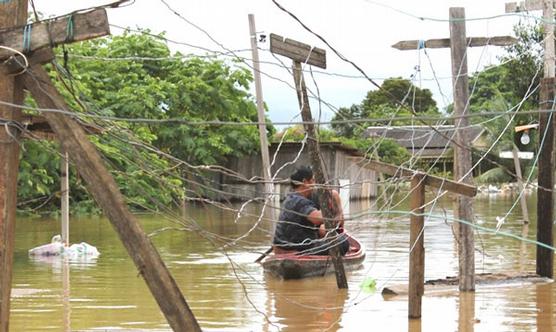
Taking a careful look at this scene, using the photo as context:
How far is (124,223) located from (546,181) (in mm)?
7781

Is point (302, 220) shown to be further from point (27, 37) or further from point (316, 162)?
point (27, 37)

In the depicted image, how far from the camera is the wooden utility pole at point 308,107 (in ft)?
39.0

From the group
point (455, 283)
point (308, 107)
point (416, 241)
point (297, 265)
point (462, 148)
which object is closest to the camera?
point (416, 241)

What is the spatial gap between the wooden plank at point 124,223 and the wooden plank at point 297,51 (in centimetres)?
601

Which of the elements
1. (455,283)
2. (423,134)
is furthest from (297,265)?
(423,134)

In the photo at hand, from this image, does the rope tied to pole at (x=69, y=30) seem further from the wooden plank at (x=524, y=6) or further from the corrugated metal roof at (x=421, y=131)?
the wooden plank at (x=524, y=6)

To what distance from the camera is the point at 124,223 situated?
19.3ft

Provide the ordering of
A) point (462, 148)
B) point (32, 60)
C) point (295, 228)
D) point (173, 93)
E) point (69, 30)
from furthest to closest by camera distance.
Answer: point (173, 93)
point (295, 228)
point (462, 148)
point (32, 60)
point (69, 30)

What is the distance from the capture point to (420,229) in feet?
32.2

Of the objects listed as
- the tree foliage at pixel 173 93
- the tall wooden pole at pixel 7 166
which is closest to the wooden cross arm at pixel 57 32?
the tall wooden pole at pixel 7 166

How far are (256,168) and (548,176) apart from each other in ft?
90.1

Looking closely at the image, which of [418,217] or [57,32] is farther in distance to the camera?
[418,217]

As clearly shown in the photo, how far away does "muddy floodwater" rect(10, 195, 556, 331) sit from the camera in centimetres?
984

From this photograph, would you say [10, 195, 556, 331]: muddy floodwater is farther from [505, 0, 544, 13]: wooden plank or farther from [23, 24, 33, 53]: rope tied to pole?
[505, 0, 544, 13]: wooden plank
